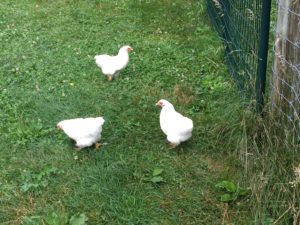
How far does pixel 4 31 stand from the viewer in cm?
691

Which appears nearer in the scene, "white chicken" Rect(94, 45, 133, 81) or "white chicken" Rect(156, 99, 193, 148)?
"white chicken" Rect(156, 99, 193, 148)

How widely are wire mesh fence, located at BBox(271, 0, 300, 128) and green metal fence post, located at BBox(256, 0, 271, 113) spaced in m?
0.08

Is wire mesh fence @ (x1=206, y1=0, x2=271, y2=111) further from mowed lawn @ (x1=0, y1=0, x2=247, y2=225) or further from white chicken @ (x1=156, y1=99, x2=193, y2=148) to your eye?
white chicken @ (x1=156, y1=99, x2=193, y2=148)

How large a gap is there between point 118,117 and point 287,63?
5.71 feet

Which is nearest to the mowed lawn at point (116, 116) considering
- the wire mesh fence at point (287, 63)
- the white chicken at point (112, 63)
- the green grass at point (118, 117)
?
the green grass at point (118, 117)

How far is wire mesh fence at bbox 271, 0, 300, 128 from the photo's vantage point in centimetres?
352

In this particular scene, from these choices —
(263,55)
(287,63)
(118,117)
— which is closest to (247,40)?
(263,55)

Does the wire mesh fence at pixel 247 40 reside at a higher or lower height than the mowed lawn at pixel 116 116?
higher

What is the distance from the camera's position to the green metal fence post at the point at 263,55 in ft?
11.9

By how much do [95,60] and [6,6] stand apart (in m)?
2.92

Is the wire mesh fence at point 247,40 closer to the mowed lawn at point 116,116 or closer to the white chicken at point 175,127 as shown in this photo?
the mowed lawn at point 116,116

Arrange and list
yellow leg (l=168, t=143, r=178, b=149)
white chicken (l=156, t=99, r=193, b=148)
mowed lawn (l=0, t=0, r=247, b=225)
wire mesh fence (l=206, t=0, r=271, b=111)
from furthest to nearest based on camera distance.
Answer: yellow leg (l=168, t=143, r=178, b=149), white chicken (l=156, t=99, r=193, b=148), wire mesh fence (l=206, t=0, r=271, b=111), mowed lawn (l=0, t=0, r=247, b=225)

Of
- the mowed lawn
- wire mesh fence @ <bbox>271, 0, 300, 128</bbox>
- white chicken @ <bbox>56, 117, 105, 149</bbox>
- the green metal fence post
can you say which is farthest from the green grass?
wire mesh fence @ <bbox>271, 0, 300, 128</bbox>

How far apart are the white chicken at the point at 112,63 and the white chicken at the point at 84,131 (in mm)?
1264
